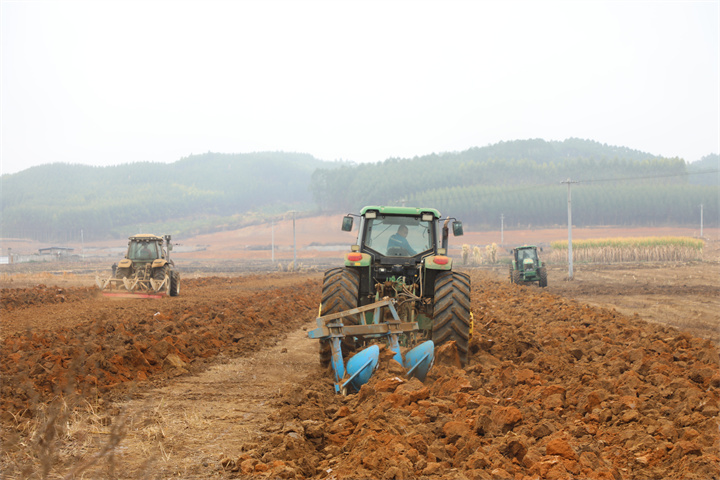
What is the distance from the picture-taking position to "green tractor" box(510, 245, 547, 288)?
92.3ft

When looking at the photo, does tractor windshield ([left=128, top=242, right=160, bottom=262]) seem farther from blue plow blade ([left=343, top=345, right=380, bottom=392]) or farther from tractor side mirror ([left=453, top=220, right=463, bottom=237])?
blue plow blade ([left=343, top=345, right=380, bottom=392])

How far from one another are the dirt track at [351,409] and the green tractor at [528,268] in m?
16.4

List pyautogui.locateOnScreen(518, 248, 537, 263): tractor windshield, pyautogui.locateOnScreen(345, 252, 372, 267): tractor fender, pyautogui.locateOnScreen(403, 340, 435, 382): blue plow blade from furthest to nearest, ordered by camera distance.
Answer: pyautogui.locateOnScreen(518, 248, 537, 263): tractor windshield
pyautogui.locateOnScreen(345, 252, 372, 267): tractor fender
pyautogui.locateOnScreen(403, 340, 435, 382): blue plow blade

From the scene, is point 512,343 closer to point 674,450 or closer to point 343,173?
point 674,450

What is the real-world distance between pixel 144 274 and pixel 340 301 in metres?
14.1

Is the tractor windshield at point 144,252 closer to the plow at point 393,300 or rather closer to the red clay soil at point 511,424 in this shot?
the plow at point 393,300

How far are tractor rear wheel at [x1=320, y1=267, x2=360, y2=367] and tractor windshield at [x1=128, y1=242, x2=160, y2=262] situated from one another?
558 inches

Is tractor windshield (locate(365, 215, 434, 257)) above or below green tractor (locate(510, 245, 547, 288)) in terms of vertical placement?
above

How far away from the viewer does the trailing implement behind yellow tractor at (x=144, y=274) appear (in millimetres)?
20094

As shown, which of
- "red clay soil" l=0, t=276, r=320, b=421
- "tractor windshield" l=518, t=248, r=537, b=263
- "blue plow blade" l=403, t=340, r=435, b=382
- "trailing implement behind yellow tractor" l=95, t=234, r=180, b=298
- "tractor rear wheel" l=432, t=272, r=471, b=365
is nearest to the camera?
"red clay soil" l=0, t=276, r=320, b=421

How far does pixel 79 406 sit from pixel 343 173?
140 metres

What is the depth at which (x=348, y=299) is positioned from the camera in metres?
8.55

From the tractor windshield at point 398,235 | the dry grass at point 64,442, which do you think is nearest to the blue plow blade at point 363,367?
the dry grass at point 64,442

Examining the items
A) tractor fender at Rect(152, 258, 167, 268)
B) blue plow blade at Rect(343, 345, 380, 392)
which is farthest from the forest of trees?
blue plow blade at Rect(343, 345, 380, 392)
